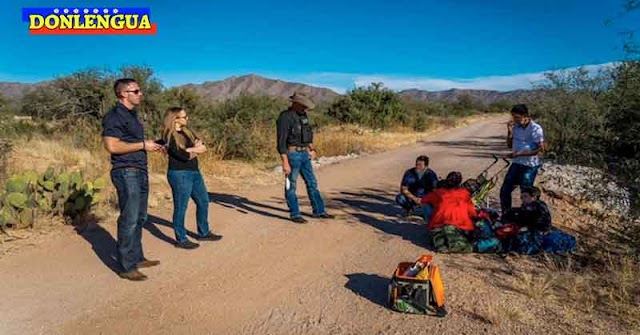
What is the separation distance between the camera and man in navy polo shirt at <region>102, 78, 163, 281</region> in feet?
15.9

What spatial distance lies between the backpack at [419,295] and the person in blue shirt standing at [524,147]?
3.10m

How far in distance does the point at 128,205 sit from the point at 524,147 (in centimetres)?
504

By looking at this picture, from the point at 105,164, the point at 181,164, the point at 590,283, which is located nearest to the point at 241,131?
the point at 105,164

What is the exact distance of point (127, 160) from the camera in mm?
4973

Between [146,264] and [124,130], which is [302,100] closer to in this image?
[124,130]

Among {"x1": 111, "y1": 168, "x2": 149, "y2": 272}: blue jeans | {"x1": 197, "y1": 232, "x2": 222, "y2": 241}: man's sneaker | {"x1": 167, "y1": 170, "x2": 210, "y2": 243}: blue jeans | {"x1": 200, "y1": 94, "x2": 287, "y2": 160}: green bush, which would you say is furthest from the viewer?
{"x1": 200, "y1": 94, "x2": 287, "y2": 160}: green bush

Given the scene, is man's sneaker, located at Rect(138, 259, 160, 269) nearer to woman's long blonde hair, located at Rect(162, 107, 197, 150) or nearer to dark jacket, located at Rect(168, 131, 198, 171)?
dark jacket, located at Rect(168, 131, 198, 171)

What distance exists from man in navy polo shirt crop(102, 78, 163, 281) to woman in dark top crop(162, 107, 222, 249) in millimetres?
687

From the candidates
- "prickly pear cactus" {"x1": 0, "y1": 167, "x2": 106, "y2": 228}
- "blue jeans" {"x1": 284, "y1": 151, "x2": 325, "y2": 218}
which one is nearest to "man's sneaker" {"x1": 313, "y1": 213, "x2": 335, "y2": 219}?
"blue jeans" {"x1": 284, "y1": 151, "x2": 325, "y2": 218}

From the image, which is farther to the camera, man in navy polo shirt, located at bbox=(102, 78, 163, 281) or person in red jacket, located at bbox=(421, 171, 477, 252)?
person in red jacket, located at bbox=(421, 171, 477, 252)

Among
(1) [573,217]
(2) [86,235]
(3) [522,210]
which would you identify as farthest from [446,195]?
(2) [86,235]

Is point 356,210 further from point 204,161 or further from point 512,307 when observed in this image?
point 204,161

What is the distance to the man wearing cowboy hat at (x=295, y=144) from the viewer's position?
7.03m

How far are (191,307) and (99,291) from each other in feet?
3.49
